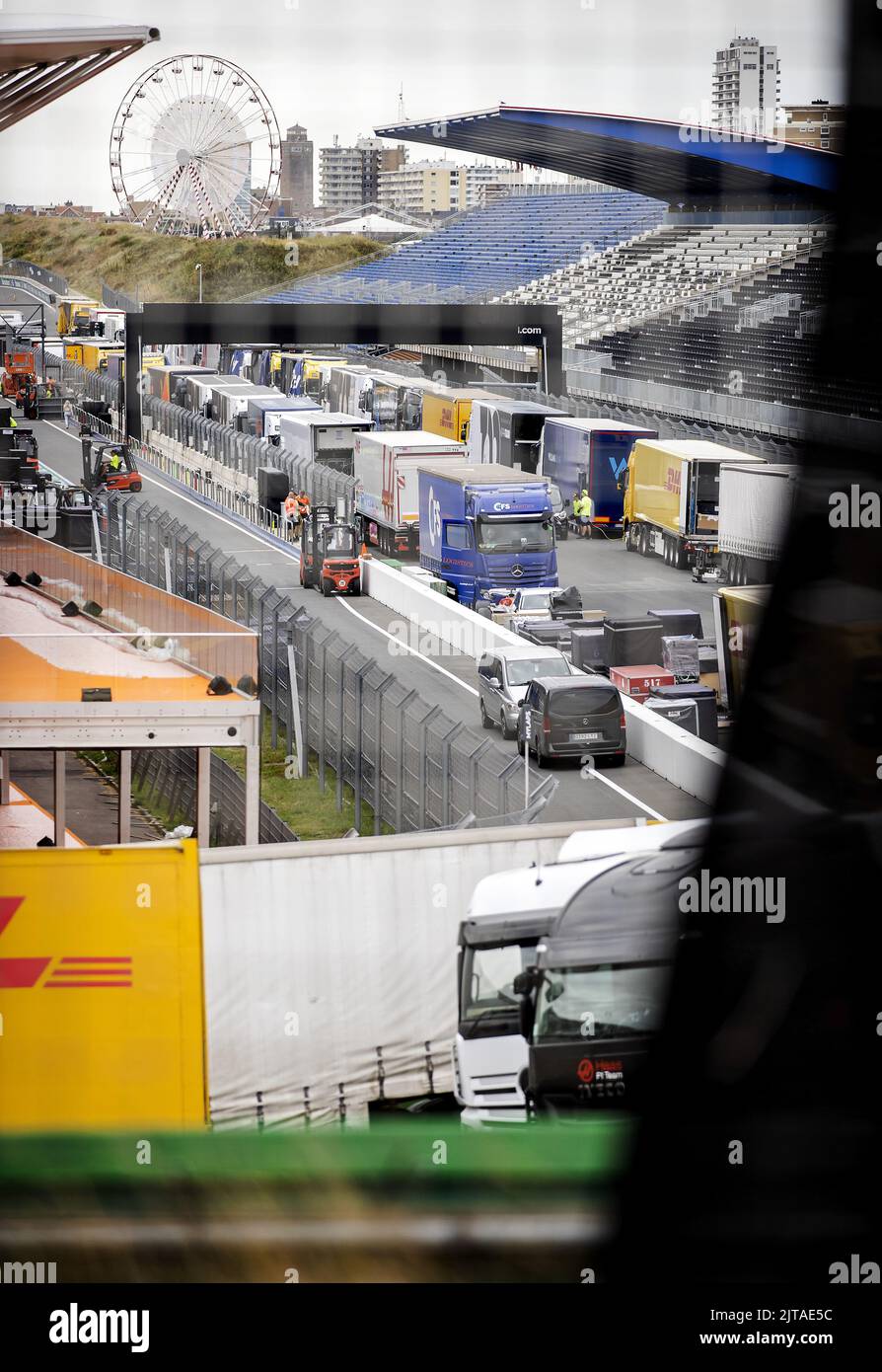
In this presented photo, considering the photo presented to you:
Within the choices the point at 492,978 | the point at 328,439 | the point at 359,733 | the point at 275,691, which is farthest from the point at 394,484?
the point at 492,978

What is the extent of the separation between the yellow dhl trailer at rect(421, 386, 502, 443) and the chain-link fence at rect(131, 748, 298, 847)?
10156 millimetres

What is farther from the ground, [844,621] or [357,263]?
[357,263]

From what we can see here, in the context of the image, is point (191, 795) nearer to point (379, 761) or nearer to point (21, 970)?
point (379, 761)

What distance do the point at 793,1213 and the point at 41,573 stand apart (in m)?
3.28

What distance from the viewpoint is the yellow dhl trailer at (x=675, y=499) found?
11297mm

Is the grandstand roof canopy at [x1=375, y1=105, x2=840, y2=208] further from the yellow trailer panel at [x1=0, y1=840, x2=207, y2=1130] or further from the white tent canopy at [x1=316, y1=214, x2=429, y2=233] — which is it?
the yellow trailer panel at [x1=0, y1=840, x2=207, y2=1130]

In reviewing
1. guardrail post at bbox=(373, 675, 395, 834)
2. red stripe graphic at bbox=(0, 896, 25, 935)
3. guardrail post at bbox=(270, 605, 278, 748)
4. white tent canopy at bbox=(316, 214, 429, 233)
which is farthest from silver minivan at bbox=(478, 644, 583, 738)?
red stripe graphic at bbox=(0, 896, 25, 935)

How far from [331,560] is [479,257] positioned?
2.45 metres

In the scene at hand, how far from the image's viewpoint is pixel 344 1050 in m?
2.70

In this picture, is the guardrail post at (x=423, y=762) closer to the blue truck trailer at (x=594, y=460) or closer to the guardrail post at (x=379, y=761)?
the guardrail post at (x=379, y=761)

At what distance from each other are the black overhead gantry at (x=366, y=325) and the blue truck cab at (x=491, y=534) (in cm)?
92

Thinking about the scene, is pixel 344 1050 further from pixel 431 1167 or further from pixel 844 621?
pixel 844 621

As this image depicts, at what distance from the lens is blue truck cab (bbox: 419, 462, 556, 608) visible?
1109 cm
